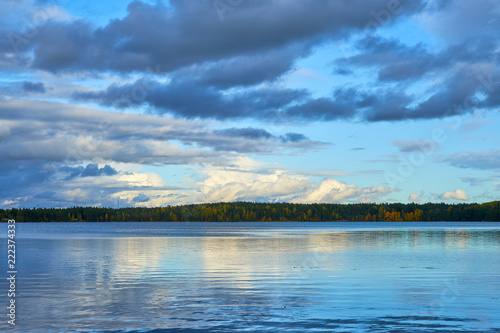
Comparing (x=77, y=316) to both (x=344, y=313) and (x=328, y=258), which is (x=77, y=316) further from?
(x=328, y=258)

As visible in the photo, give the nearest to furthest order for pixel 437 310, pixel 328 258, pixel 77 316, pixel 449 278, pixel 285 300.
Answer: pixel 77 316, pixel 437 310, pixel 285 300, pixel 449 278, pixel 328 258

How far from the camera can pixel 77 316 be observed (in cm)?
2534

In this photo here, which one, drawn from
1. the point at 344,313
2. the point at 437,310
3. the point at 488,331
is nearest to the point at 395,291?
the point at 437,310

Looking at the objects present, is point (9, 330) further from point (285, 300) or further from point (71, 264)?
point (71, 264)

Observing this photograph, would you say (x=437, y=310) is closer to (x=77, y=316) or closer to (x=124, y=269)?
(x=77, y=316)

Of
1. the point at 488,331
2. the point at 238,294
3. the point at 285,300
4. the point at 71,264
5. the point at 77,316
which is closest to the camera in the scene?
the point at 488,331

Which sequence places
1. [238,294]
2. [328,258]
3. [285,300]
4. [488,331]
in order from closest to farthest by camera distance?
[488,331] → [285,300] → [238,294] → [328,258]

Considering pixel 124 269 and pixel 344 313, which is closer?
pixel 344 313

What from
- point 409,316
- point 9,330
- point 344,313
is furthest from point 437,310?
point 9,330

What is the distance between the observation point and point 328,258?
59375 millimetres

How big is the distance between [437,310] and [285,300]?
7914mm

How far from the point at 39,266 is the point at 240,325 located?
1316 inches

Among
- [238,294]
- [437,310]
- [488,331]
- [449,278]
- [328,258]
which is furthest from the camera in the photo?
[328,258]

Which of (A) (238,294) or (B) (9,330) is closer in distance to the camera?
(B) (9,330)
